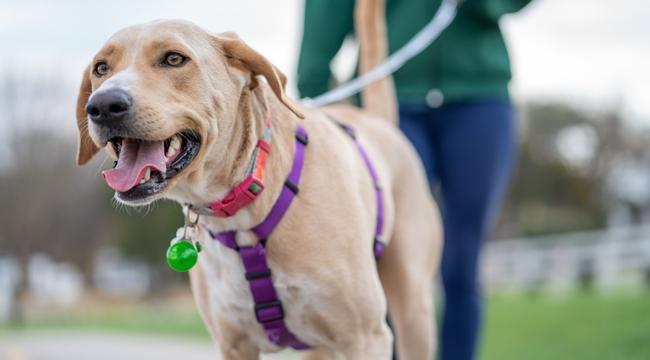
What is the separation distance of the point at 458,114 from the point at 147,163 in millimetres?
2213

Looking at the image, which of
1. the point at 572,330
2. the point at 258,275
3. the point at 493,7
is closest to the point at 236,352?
the point at 258,275

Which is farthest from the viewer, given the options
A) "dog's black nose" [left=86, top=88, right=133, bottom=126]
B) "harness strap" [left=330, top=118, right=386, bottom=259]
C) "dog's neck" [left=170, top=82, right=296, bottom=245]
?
"harness strap" [left=330, top=118, right=386, bottom=259]

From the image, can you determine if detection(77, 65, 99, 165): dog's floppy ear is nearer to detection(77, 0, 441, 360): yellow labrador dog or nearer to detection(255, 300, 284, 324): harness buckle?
detection(77, 0, 441, 360): yellow labrador dog

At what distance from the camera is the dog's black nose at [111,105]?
2.86 metres

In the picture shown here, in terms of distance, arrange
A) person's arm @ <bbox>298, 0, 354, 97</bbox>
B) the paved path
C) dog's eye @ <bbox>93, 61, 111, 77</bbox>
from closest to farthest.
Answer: dog's eye @ <bbox>93, 61, 111, 77</bbox>
person's arm @ <bbox>298, 0, 354, 97</bbox>
the paved path

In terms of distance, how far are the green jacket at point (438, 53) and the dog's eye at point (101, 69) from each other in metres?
1.82

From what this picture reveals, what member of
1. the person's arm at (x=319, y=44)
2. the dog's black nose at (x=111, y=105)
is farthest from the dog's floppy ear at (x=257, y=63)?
the person's arm at (x=319, y=44)

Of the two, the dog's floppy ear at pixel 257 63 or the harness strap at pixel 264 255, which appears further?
the harness strap at pixel 264 255

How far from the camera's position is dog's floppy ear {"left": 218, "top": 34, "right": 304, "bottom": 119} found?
10.4ft

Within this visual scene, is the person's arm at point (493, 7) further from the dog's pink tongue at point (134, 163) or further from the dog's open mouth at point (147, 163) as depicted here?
the dog's pink tongue at point (134, 163)

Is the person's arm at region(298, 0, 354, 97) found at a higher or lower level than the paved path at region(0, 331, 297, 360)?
higher

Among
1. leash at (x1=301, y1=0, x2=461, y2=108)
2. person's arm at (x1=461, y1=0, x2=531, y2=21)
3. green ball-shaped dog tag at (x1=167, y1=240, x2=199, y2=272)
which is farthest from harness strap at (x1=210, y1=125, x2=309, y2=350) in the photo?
person's arm at (x1=461, y1=0, x2=531, y2=21)

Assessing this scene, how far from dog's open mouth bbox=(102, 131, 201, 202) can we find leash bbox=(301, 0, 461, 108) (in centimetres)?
159

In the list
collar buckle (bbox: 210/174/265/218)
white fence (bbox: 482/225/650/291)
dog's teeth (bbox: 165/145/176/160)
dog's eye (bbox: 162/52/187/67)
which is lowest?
white fence (bbox: 482/225/650/291)
